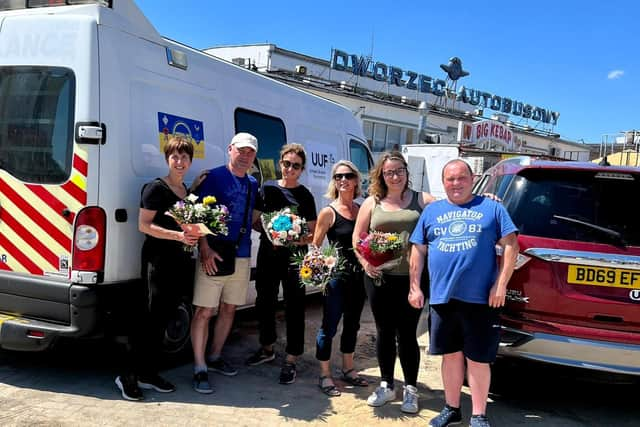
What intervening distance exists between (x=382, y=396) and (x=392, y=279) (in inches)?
34.8

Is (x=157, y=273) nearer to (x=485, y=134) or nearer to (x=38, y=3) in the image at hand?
(x=38, y=3)

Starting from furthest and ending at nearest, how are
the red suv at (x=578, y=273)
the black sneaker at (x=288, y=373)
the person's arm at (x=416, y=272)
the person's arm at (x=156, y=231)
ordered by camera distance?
1. the black sneaker at (x=288, y=373)
2. the person's arm at (x=156, y=231)
3. the person's arm at (x=416, y=272)
4. the red suv at (x=578, y=273)

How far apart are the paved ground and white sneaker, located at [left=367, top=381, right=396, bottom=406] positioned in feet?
0.17

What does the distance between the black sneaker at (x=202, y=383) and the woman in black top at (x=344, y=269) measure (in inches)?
33.6

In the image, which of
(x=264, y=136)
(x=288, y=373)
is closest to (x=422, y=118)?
(x=264, y=136)

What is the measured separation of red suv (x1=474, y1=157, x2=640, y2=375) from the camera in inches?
135

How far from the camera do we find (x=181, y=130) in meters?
4.27

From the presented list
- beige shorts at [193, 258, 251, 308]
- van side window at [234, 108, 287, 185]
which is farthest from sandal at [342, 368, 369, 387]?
van side window at [234, 108, 287, 185]

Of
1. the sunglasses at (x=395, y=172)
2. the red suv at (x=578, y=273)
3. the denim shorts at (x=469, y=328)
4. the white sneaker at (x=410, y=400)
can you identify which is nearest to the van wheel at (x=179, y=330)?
the white sneaker at (x=410, y=400)

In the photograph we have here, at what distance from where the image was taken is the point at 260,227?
14.3 ft

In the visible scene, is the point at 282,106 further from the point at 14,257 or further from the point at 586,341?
the point at 586,341

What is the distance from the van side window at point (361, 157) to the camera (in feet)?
23.4

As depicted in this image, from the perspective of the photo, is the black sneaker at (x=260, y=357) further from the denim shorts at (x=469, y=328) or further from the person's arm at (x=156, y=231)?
the denim shorts at (x=469, y=328)

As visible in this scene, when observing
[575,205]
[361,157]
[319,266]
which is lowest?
[319,266]
